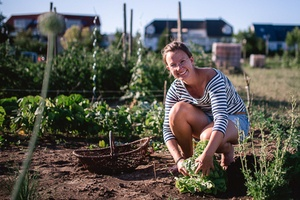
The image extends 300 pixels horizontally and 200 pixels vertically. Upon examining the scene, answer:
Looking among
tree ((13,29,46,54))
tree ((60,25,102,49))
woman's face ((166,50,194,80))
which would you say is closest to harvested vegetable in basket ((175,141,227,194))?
woman's face ((166,50,194,80))

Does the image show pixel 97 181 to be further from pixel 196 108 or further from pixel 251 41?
pixel 251 41

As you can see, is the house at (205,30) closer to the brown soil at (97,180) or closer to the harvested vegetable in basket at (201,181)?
the brown soil at (97,180)

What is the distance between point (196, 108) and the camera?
10.0 feet

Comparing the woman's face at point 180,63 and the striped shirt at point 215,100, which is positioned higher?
the woman's face at point 180,63

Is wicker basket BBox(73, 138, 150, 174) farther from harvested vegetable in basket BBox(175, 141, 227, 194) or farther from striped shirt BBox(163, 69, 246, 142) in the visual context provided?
harvested vegetable in basket BBox(175, 141, 227, 194)

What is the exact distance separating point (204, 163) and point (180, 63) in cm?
73

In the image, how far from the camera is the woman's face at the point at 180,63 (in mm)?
2703

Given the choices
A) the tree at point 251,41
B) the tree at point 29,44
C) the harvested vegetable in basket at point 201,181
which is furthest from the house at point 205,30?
the harvested vegetable in basket at point 201,181

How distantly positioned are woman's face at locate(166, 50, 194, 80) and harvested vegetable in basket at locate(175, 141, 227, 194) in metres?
0.55

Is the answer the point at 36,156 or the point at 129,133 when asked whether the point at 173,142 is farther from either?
the point at 129,133

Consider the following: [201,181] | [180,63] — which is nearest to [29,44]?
[180,63]

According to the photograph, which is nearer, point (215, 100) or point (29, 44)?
point (215, 100)

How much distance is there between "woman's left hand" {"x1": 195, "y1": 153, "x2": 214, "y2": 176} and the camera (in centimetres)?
242

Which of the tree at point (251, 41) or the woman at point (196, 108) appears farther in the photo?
the tree at point (251, 41)
